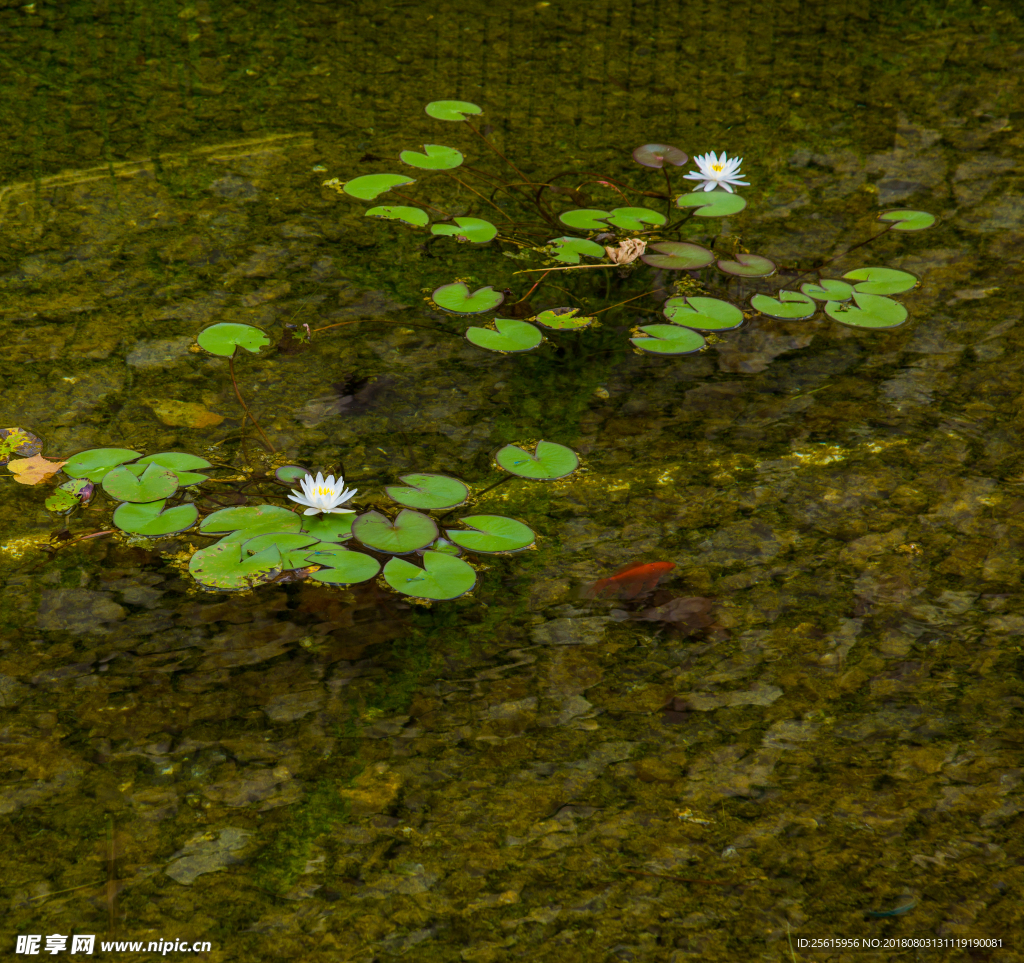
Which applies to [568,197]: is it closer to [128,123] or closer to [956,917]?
[128,123]

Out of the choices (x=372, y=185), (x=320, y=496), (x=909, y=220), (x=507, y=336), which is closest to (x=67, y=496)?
(x=320, y=496)

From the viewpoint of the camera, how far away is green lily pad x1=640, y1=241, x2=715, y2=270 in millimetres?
2047

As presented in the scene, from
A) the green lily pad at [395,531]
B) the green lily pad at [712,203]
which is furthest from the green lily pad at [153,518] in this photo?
the green lily pad at [712,203]

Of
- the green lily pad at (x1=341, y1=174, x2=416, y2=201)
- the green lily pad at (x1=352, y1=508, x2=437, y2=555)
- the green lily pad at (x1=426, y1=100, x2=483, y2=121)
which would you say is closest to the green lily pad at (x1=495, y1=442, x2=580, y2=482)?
the green lily pad at (x1=352, y1=508, x2=437, y2=555)

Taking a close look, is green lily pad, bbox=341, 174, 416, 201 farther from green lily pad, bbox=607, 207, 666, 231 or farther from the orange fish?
the orange fish

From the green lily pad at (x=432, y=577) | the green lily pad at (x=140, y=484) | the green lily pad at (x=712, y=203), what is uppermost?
the green lily pad at (x=712, y=203)

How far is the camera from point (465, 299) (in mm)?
2008

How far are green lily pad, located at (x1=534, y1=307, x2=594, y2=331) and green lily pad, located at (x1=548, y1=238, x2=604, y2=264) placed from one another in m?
0.17

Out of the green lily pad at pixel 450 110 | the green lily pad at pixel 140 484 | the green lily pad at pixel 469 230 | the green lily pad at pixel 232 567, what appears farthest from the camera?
the green lily pad at pixel 450 110

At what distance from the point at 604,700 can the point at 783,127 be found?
1907 mm

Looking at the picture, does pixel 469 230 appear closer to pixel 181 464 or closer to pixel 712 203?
pixel 712 203

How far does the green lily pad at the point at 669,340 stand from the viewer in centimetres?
193

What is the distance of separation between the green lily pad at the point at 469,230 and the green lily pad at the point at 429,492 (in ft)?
2.56

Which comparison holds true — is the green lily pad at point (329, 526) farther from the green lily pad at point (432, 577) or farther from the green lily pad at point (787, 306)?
the green lily pad at point (787, 306)
